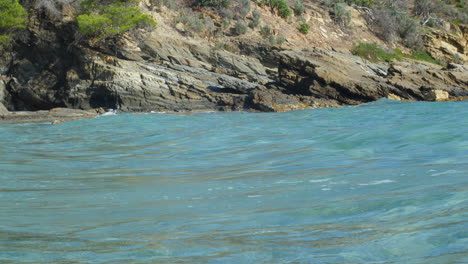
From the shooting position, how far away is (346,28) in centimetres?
3353

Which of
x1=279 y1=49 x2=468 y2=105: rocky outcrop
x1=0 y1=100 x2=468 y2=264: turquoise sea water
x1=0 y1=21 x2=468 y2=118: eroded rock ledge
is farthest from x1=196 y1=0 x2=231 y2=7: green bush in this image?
x1=0 y1=100 x2=468 y2=264: turquoise sea water

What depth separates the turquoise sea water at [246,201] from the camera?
2859 mm

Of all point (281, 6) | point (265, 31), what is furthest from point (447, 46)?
point (265, 31)

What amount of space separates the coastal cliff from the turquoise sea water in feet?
33.7

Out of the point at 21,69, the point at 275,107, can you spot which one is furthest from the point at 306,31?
the point at 21,69

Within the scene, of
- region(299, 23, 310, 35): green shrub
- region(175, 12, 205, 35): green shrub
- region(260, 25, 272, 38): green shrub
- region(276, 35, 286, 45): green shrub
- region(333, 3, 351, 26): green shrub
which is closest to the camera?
region(175, 12, 205, 35): green shrub

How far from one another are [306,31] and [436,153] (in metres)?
26.0

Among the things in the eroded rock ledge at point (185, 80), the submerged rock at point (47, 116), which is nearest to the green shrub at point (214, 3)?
the eroded rock ledge at point (185, 80)

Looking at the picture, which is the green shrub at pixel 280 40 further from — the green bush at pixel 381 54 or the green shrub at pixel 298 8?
the green shrub at pixel 298 8

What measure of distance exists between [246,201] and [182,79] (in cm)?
1589

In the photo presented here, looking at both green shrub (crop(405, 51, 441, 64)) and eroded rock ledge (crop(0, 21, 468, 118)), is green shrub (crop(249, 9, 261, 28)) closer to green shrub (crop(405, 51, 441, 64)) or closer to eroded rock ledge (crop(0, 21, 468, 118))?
eroded rock ledge (crop(0, 21, 468, 118))

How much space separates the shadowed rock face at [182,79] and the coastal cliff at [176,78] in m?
0.04

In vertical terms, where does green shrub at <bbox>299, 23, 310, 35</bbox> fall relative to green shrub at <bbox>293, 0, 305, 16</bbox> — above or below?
below

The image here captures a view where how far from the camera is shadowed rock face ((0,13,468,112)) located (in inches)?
756
